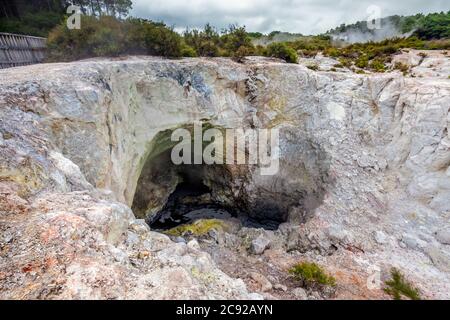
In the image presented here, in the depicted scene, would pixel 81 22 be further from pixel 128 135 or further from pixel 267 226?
pixel 267 226

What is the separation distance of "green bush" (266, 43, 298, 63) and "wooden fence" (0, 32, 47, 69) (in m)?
12.4

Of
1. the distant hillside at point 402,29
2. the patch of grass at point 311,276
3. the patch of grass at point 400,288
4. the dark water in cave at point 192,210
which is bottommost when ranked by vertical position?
the dark water in cave at point 192,210

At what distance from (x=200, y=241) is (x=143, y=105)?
6.15 meters

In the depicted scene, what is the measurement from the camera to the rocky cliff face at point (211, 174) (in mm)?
3432

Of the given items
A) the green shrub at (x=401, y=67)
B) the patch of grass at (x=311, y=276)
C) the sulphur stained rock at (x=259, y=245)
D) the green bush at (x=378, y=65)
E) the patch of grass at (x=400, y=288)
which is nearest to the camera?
the patch of grass at (x=400, y=288)

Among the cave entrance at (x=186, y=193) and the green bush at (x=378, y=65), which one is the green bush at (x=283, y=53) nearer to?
the green bush at (x=378, y=65)

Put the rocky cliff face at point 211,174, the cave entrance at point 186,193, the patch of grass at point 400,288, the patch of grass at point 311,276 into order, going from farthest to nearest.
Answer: the cave entrance at point 186,193 → the patch of grass at point 311,276 → the patch of grass at point 400,288 → the rocky cliff face at point 211,174

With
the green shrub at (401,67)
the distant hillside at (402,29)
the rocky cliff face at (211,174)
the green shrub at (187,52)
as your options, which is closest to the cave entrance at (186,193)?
the rocky cliff face at (211,174)

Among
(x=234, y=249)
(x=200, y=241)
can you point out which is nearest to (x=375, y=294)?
(x=234, y=249)

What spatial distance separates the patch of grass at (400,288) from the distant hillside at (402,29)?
74.6ft

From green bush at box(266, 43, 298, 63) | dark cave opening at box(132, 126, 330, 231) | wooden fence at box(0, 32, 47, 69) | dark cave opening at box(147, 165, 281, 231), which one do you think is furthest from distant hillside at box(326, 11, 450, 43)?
wooden fence at box(0, 32, 47, 69)

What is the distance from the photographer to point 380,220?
9.27 meters

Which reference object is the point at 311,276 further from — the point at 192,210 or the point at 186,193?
the point at 186,193

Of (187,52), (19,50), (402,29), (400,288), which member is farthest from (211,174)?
(402,29)
